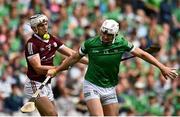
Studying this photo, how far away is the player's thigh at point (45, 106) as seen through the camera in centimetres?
1302

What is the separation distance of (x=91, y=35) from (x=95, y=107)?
26.9 feet

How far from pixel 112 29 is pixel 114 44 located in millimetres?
341

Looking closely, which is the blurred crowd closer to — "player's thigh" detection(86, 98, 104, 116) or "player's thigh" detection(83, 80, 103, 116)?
"player's thigh" detection(83, 80, 103, 116)

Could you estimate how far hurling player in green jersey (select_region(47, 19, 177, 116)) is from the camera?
12.7 meters

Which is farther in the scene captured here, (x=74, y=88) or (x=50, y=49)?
(x=74, y=88)

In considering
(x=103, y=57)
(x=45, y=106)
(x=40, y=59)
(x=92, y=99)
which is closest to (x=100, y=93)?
(x=92, y=99)

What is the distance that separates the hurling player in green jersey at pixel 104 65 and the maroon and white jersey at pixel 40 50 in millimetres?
380

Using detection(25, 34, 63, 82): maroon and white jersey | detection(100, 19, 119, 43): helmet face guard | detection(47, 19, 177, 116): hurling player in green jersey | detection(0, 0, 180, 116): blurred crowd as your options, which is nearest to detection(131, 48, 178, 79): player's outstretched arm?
detection(47, 19, 177, 116): hurling player in green jersey

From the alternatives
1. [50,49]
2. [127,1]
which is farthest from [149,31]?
[50,49]

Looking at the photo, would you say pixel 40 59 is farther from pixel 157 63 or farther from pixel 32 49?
pixel 157 63

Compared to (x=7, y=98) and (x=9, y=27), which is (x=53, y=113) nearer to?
(x=7, y=98)

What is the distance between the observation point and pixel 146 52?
13.0 meters

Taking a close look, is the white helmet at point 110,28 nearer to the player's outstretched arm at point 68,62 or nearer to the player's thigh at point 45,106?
the player's outstretched arm at point 68,62

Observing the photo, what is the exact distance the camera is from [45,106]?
513 inches
